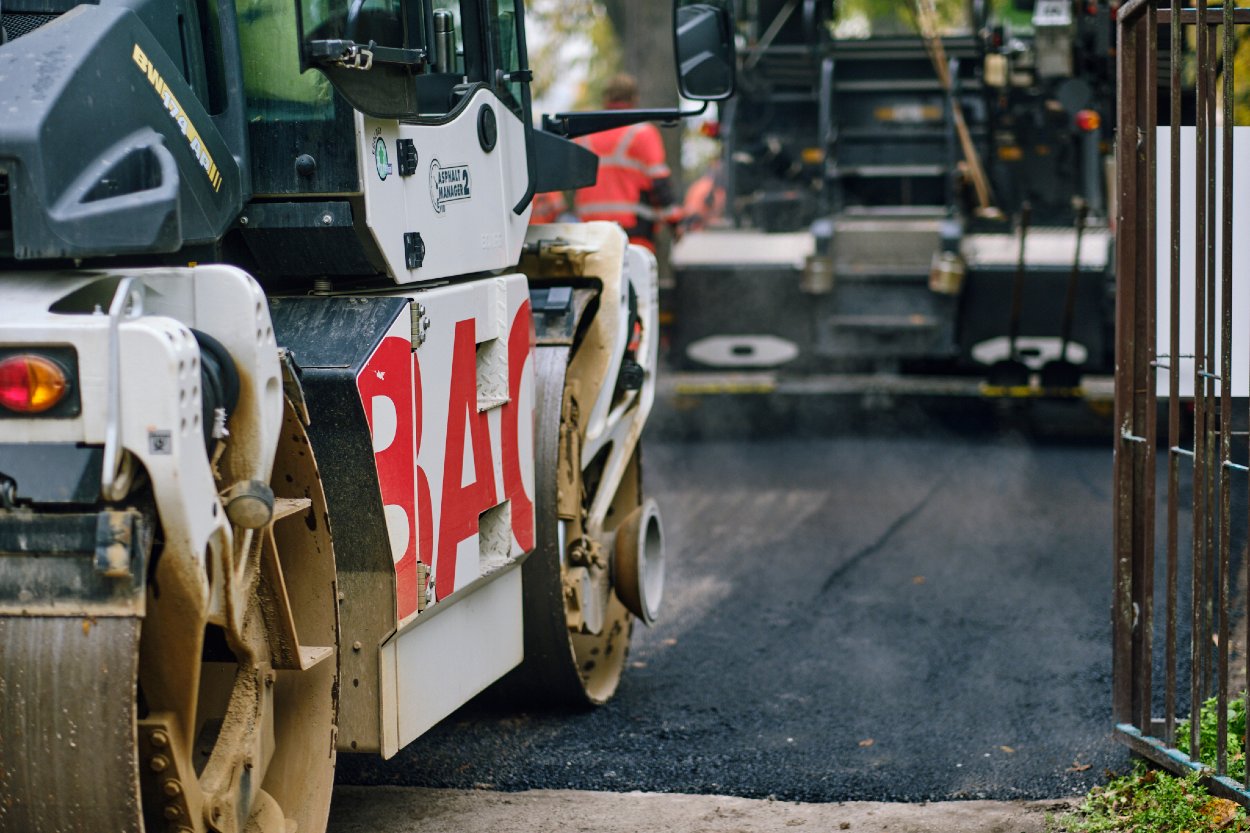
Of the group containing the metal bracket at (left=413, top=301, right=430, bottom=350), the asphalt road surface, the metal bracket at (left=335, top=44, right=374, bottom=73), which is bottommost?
the asphalt road surface

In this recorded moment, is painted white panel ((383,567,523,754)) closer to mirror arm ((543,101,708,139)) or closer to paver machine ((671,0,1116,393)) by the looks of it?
mirror arm ((543,101,708,139))

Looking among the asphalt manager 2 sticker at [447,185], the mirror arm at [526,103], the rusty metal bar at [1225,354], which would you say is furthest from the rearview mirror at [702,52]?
the rusty metal bar at [1225,354]

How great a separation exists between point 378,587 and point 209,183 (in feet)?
2.96

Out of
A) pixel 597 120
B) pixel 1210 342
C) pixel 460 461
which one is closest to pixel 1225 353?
pixel 1210 342

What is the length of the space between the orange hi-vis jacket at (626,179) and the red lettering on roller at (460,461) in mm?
6082

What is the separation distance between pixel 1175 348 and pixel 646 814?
171 centimetres

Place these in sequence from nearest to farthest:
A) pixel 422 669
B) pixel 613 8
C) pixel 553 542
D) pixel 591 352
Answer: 1. pixel 422 669
2. pixel 553 542
3. pixel 591 352
4. pixel 613 8

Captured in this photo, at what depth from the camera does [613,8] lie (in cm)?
1695

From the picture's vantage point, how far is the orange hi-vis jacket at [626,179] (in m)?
10.1

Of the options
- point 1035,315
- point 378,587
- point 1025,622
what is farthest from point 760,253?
point 378,587

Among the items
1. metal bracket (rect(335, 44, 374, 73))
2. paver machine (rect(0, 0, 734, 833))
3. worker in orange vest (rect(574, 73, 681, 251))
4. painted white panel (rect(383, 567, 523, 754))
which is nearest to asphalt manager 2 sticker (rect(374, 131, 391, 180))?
paver machine (rect(0, 0, 734, 833))

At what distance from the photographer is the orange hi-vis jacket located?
1010 cm

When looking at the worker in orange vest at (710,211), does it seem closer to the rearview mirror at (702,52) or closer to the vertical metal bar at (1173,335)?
the rearview mirror at (702,52)

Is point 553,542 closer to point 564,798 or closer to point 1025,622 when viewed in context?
point 564,798
